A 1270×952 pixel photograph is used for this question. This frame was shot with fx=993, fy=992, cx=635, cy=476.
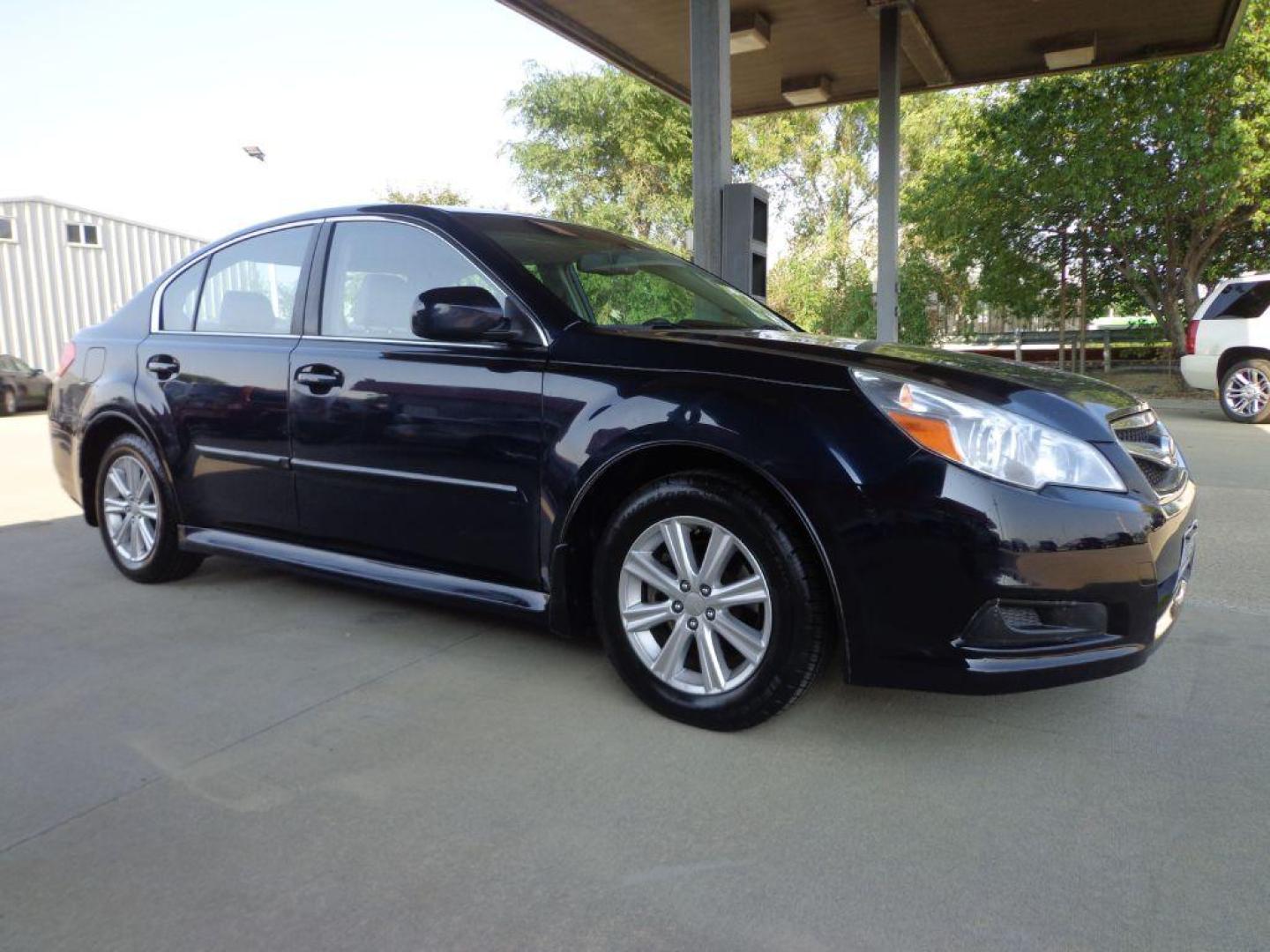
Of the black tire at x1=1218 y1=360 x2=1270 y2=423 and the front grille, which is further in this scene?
the black tire at x1=1218 y1=360 x2=1270 y2=423

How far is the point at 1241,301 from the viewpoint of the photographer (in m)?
12.1

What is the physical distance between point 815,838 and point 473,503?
160 cm

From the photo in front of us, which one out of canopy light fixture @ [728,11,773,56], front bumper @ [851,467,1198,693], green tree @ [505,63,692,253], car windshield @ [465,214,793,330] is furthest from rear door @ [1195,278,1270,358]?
green tree @ [505,63,692,253]

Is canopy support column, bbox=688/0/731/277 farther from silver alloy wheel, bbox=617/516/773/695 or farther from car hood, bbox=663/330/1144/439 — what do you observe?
silver alloy wheel, bbox=617/516/773/695

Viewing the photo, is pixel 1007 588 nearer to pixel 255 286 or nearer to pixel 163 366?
pixel 255 286

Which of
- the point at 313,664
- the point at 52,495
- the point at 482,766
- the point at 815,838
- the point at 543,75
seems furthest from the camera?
the point at 543,75

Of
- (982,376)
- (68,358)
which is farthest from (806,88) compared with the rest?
(982,376)

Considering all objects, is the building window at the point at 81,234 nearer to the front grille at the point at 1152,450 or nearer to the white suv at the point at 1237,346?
the white suv at the point at 1237,346

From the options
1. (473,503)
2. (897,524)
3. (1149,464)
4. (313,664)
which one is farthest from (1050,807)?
(313,664)

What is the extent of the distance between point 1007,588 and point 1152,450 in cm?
84

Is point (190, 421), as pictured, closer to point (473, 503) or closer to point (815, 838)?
point (473, 503)

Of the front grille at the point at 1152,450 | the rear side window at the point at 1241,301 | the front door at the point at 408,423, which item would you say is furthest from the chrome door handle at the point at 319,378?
the rear side window at the point at 1241,301

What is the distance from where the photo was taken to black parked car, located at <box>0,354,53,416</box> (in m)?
18.5

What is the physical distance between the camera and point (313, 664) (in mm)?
3582
